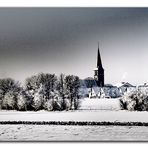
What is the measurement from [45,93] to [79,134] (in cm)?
46

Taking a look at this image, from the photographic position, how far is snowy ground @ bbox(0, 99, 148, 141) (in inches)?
329

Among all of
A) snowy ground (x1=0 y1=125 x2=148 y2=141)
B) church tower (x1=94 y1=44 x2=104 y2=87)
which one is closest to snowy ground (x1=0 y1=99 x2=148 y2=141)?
snowy ground (x1=0 y1=125 x2=148 y2=141)

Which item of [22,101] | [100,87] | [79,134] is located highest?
[100,87]

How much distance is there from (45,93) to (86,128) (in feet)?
1.51

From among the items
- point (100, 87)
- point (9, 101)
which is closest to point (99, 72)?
point (100, 87)

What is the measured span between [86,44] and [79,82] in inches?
13.0

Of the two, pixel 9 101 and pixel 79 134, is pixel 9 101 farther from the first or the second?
pixel 79 134

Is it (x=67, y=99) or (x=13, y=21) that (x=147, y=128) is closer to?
(x=67, y=99)

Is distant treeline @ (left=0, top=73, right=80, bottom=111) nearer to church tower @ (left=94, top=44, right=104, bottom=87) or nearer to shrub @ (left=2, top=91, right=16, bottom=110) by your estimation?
shrub @ (left=2, top=91, right=16, bottom=110)

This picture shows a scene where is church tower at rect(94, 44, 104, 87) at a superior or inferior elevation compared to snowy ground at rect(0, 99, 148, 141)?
superior

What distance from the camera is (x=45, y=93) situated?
8.41 meters

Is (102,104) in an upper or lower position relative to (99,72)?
lower

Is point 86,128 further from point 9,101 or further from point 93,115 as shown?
point 9,101

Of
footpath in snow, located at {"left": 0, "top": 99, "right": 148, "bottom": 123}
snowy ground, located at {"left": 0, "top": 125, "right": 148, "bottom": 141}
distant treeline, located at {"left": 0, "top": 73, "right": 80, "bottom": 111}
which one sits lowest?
snowy ground, located at {"left": 0, "top": 125, "right": 148, "bottom": 141}
